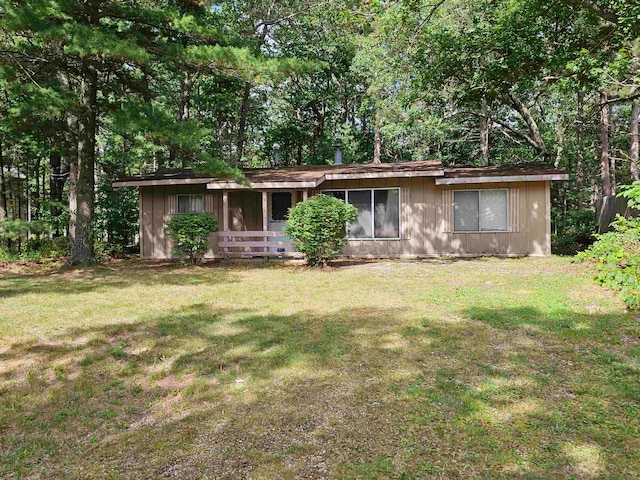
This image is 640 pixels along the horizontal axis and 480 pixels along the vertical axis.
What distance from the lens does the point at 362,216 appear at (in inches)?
481

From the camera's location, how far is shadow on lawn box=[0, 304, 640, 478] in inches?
87.9

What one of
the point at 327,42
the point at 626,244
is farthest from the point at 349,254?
the point at 327,42

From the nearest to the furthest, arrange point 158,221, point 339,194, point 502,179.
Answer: point 502,179
point 339,194
point 158,221

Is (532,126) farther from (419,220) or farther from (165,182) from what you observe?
(165,182)

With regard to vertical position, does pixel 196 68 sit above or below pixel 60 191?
above

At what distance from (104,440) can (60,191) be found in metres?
18.0

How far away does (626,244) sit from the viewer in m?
5.90

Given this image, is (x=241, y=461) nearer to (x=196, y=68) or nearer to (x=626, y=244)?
(x=626, y=244)

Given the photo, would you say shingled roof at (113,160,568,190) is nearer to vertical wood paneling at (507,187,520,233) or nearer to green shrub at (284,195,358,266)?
vertical wood paneling at (507,187,520,233)

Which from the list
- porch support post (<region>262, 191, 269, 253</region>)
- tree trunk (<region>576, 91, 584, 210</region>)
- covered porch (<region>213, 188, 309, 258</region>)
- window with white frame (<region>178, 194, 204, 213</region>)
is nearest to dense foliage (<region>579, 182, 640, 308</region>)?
porch support post (<region>262, 191, 269, 253</region>)

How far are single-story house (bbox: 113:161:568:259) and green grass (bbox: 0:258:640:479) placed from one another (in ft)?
17.4

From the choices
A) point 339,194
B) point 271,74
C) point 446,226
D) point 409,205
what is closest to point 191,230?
point 271,74

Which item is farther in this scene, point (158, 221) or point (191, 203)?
point (158, 221)

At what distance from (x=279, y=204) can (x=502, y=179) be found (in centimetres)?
636
